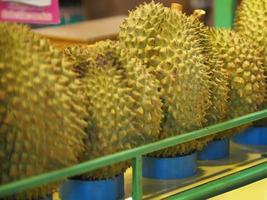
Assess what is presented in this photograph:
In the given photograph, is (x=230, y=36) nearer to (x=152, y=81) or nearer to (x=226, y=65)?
(x=226, y=65)

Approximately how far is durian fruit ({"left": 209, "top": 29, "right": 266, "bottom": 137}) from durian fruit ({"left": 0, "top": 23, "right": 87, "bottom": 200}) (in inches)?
15.3

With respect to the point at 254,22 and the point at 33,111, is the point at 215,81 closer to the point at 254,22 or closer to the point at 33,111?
the point at 254,22

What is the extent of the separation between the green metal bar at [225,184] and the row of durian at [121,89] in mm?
105

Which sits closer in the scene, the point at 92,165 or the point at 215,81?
the point at 92,165

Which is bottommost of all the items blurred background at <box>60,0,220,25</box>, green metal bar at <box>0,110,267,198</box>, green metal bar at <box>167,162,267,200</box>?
green metal bar at <box>167,162,267,200</box>

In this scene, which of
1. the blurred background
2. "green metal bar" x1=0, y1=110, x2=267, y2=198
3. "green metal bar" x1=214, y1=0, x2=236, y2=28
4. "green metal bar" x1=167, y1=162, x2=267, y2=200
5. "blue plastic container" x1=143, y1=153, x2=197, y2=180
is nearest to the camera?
"green metal bar" x1=0, y1=110, x2=267, y2=198

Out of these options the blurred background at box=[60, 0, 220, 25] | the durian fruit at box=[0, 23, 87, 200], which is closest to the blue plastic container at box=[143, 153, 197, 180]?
the durian fruit at box=[0, 23, 87, 200]

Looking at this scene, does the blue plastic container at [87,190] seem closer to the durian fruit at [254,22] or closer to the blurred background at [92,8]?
the durian fruit at [254,22]

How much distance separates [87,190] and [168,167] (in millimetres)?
188

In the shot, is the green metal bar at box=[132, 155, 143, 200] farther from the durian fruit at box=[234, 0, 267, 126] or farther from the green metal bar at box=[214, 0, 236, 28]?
the green metal bar at box=[214, 0, 236, 28]

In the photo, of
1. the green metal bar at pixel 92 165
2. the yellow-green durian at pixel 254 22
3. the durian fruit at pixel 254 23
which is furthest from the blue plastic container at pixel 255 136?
the green metal bar at pixel 92 165

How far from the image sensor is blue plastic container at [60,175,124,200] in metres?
0.99

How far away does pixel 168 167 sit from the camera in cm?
112

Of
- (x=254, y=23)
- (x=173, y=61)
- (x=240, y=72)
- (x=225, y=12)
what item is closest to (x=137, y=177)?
(x=173, y=61)
